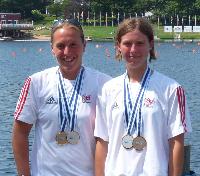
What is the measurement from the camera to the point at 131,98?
5586 mm

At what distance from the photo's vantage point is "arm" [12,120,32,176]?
19.2 ft

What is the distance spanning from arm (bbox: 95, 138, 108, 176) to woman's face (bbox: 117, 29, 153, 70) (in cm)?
71

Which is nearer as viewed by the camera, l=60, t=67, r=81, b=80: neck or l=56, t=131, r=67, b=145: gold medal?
l=56, t=131, r=67, b=145: gold medal

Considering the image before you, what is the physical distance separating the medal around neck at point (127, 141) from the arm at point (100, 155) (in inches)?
9.5

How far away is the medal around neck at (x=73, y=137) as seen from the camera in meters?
5.74

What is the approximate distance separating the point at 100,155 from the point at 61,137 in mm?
377

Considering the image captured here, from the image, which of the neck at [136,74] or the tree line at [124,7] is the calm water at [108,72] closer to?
the neck at [136,74]

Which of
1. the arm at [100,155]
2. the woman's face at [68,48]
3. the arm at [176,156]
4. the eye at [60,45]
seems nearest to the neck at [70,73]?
the woman's face at [68,48]

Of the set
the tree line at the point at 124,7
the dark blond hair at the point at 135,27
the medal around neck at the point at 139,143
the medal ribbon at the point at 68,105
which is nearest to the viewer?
the medal around neck at the point at 139,143

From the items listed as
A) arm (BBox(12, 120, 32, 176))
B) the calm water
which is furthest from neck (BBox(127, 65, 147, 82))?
the calm water

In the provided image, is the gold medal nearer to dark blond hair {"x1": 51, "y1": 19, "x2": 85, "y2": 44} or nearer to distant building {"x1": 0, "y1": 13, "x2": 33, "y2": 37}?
dark blond hair {"x1": 51, "y1": 19, "x2": 85, "y2": 44}

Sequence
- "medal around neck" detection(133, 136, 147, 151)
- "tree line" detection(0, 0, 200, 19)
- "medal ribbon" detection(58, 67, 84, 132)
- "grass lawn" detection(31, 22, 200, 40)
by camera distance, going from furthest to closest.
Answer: "tree line" detection(0, 0, 200, 19) < "grass lawn" detection(31, 22, 200, 40) < "medal ribbon" detection(58, 67, 84, 132) < "medal around neck" detection(133, 136, 147, 151)

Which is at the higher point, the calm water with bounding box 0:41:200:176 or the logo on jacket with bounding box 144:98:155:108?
the logo on jacket with bounding box 144:98:155:108

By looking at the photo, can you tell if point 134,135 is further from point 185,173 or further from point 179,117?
point 185,173
